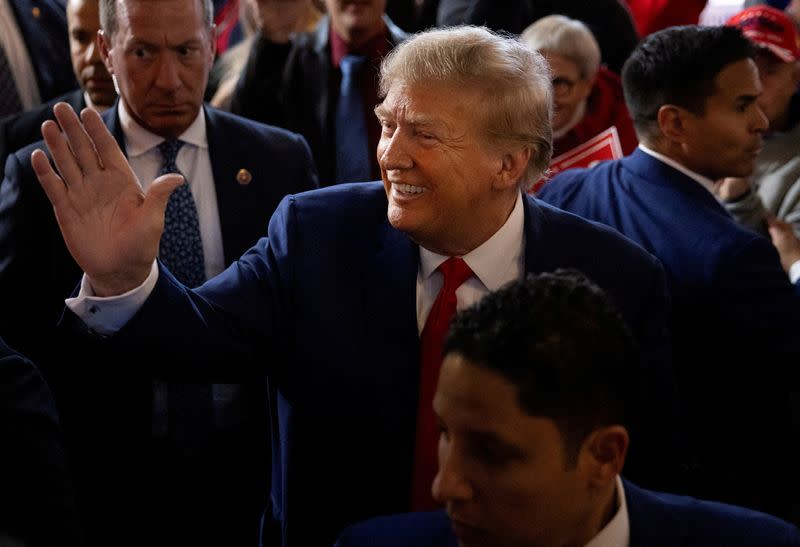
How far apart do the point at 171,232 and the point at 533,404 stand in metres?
1.48

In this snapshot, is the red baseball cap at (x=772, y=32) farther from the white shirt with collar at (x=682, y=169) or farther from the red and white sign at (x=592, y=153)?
the white shirt with collar at (x=682, y=169)

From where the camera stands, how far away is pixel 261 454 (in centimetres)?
284

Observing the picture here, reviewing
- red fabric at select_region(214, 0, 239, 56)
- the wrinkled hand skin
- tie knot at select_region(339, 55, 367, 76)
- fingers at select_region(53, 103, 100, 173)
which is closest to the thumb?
fingers at select_region(53, 103, 100, 173)

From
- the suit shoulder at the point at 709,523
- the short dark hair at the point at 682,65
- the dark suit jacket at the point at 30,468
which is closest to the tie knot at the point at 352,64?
the short dark hair at the point at 682,65

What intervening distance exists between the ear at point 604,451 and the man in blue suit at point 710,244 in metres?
1.11

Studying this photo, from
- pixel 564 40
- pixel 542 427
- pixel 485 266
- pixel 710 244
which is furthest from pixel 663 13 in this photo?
pixel 542 427

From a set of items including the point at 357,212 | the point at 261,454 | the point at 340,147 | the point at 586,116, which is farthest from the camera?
the point at 586,116

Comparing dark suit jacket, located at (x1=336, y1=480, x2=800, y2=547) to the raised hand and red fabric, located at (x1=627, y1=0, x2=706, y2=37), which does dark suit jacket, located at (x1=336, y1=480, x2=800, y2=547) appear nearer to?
the raised hand

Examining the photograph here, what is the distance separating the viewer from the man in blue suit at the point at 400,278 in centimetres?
209

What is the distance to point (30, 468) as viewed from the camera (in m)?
1.84

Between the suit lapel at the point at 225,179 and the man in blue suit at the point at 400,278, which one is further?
the suit lapel at the point at 225,179

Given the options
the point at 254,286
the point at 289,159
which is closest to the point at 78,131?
the point at 254,286

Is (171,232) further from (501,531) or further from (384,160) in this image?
(501,531)

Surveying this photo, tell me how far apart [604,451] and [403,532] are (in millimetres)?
351
